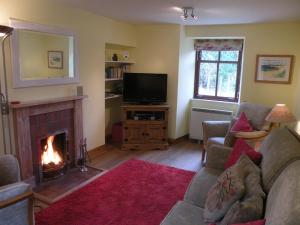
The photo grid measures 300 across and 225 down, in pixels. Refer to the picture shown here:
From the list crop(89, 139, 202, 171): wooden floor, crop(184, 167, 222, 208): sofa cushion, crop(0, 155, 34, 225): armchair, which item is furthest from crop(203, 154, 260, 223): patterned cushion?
crop(89, 139, 202, 171): wooden floor

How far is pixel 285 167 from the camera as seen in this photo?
171 cm

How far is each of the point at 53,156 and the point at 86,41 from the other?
1820 millimetres

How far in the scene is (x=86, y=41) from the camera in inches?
156

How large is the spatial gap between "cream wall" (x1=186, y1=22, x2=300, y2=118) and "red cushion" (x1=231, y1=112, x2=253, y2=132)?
933 millimetres

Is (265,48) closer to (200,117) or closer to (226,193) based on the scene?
(200,117)

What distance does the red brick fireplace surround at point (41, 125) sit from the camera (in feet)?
9.93

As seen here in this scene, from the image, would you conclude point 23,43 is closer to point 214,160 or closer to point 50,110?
point 50,110

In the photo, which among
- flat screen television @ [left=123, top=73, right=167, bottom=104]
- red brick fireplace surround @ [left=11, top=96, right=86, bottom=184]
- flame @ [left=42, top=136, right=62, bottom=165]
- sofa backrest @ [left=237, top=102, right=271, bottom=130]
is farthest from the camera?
flat screen television @ [left=123, top=73, right=167, bottom=104]

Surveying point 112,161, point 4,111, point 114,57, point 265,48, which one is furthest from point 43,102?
point 265,48

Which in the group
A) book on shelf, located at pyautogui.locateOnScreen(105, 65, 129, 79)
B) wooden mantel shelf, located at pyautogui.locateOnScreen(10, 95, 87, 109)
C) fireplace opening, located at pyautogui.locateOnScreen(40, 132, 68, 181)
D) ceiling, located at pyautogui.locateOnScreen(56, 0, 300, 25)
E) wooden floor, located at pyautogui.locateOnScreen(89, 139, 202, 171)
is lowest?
wooden floor, located at pyautogui.locateOnScreen(89, 139, 202, 171)

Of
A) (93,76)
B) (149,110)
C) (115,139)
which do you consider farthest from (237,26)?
(115,139)

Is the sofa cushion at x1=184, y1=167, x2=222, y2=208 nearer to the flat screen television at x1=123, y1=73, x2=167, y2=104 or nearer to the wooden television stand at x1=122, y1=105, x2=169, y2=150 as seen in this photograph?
the wooden television stand at x1=122, y1=105, x2=169, y2=150

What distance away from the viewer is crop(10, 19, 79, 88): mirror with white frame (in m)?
2.94

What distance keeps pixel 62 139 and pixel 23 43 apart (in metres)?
1.44
